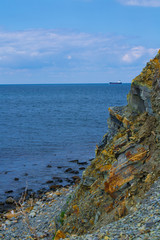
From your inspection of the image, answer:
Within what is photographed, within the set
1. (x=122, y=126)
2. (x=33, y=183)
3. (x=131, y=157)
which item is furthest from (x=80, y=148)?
(x=131, y=157)

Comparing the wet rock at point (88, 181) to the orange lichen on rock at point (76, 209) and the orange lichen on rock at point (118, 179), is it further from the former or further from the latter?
the orange lichen on rock at point (118, 179)

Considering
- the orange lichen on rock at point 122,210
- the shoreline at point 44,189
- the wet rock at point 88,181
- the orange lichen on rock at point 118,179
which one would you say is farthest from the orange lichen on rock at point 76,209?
the shoreline at point 44,189

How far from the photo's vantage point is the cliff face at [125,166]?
1378 centimetres

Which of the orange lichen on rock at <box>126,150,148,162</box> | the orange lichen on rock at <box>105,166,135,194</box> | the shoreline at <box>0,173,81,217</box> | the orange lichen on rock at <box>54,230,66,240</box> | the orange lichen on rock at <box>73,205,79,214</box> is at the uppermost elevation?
the orange lichen on rock at <box>126,150,148,162</box>

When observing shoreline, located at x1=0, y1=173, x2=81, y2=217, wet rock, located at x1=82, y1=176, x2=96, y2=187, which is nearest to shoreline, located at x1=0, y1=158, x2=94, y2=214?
shoreline, located at x1=0, y1=173, x2=81, y2=217

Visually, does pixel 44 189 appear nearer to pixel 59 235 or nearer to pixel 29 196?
pixel 29 196

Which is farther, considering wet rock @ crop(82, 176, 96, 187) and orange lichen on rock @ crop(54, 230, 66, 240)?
wet rock @ crop(82, 176, 96, 187)

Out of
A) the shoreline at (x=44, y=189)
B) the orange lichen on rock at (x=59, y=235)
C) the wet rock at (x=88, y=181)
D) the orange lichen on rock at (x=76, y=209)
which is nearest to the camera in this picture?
the orange lichen on rock at (x=59, y=235)

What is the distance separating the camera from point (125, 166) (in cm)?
1479

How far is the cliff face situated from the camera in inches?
543

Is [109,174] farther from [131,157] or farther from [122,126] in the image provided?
[122,126]

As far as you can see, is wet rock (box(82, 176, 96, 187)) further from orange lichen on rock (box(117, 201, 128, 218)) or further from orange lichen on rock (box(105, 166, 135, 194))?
orange lichen on rock (box(117, 201, 128, 218))

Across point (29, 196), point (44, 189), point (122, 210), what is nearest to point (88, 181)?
point (122, 210)

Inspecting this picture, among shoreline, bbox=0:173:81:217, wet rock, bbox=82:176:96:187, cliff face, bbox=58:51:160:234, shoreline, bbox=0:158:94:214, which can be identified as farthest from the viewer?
shoreline, bbox=0:158:94:214
